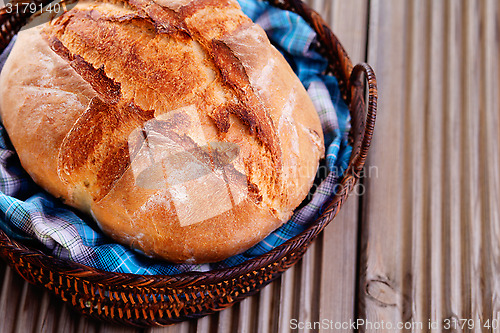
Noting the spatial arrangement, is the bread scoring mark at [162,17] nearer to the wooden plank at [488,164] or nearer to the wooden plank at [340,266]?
the wooden plank at [340,266]

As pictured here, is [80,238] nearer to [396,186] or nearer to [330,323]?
[330,323]

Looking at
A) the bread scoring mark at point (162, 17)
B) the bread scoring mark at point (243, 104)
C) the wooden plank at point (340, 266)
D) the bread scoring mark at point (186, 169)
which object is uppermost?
the bread scoring mark at point (162, 17)

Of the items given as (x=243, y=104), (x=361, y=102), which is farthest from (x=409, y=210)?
(x=243, y=104)

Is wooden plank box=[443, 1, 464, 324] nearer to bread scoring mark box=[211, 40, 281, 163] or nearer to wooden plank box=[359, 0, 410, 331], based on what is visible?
wooden plank box=[359, 0, 410, 331]

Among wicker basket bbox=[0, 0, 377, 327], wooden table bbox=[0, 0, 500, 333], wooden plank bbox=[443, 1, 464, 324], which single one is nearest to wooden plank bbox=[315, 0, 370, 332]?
wooden table bbox=[0, 0, 500, 333]

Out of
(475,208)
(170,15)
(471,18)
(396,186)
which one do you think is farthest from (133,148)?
(471,18)

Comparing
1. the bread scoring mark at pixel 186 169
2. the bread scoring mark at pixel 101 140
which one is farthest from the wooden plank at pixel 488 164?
the bread scoring mark at pixel 101 140
